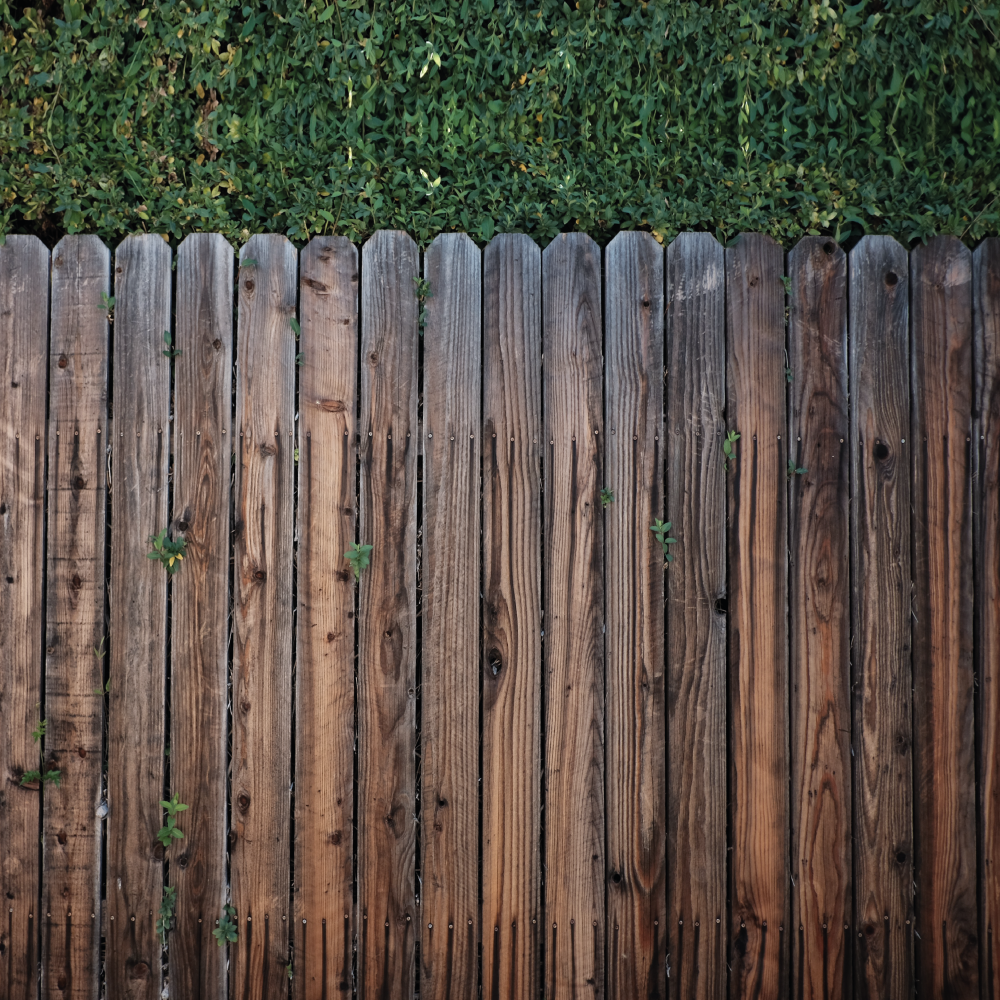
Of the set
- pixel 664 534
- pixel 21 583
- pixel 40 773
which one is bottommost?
pixel 40 773

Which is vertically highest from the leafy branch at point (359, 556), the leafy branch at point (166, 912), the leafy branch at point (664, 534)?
the leafy branch at point (664, 534)

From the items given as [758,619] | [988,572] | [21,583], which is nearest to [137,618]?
[21,583]

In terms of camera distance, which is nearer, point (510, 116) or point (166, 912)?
point (166, 912)

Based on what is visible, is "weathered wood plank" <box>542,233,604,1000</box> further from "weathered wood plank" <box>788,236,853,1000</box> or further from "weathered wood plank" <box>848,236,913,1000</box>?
"weathered wood plank" <box>848,236,913,1000</box>

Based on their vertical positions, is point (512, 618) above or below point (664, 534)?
below

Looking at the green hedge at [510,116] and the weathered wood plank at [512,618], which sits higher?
the green hedge at [510,116]

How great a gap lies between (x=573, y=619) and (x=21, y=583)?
5.34 ft

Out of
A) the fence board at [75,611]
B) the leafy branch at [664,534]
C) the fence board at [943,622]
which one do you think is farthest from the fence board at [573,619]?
the fence board at [75,611]

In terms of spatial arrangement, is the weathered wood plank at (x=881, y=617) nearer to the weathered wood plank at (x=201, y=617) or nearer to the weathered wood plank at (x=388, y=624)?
the weathered wood plank at (x=388, y=624)

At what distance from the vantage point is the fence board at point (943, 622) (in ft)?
7.05

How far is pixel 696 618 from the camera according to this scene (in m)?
2.18

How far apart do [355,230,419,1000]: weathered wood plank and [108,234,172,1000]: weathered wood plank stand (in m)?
0.60

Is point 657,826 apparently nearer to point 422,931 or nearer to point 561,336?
point 422,931

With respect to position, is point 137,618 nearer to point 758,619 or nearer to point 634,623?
point 634,623
